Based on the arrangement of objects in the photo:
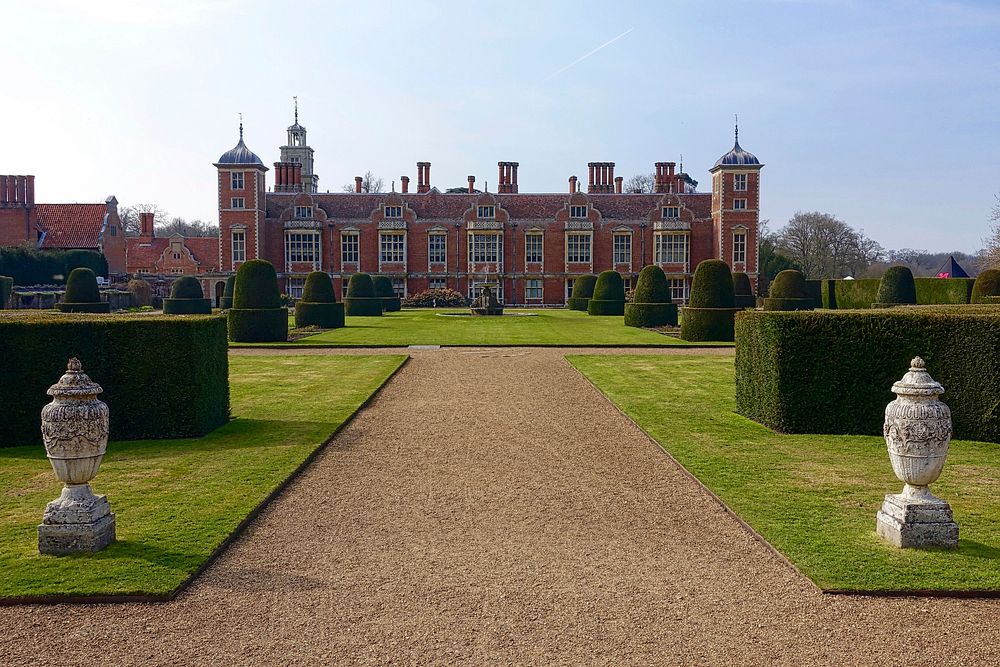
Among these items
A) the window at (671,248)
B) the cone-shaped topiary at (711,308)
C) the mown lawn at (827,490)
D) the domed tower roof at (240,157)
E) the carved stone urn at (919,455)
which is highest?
the domed tower roof at (240,157)

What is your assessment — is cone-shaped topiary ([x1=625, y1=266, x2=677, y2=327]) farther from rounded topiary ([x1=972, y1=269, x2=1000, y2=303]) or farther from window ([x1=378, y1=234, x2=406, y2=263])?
window ([x1=378, y1=234, x2=406, y2=263])

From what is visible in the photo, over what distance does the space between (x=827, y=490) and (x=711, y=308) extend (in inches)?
616

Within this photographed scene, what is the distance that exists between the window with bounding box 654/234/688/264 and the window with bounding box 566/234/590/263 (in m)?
4.10

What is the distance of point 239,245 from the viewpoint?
49406 millimetres

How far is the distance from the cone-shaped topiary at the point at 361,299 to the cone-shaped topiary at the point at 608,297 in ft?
30.1

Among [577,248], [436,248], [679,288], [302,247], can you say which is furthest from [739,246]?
[302,247]

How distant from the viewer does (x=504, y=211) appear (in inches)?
2020

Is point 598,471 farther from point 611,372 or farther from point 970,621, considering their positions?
point 611,372

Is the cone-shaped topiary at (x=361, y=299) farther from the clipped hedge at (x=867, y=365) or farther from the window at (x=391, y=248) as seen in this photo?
the clipped hedge at (x=867, y=365)

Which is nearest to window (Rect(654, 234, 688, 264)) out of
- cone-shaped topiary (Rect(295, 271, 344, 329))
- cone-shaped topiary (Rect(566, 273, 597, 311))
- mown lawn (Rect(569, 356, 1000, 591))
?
cone-shaped topiary (Rect(566, 273, 597, 311))

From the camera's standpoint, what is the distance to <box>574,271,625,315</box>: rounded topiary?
36062mm

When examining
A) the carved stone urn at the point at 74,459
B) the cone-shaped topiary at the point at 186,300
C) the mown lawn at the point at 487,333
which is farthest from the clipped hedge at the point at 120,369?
the cone-shaped topiary at the point at 186,300

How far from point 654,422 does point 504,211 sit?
1655 inches

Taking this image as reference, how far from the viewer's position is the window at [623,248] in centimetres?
5134
